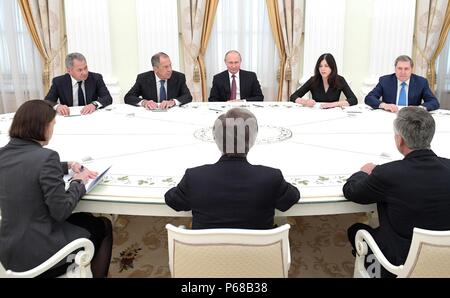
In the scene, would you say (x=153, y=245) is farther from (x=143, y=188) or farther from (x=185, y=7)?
(x=185, y=7)

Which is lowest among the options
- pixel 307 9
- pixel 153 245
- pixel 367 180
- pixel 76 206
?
pixel 153 245

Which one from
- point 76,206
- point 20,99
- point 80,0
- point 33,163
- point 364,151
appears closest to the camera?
point 33,163

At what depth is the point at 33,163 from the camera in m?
1.86

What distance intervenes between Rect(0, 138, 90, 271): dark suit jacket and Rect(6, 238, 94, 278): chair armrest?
0.29ft

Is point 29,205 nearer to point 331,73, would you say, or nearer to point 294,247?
point 294,247

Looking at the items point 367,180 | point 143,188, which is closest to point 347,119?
point 367,180

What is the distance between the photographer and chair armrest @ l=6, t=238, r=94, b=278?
5.75 ft

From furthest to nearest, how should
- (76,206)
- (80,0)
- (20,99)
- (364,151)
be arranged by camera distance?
(20,99) < (80,0) < (364,151) < (76,206)

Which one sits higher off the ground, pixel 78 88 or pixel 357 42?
pixel 357 42

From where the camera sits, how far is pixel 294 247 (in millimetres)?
3098

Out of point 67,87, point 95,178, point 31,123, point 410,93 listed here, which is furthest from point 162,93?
point 31,123

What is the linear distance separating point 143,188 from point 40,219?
495 millimetres

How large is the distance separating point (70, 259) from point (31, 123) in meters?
0.64

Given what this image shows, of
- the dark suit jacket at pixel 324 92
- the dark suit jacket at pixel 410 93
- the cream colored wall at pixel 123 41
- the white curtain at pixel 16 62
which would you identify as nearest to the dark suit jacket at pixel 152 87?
the dark suit jacket at pixel 324 92
